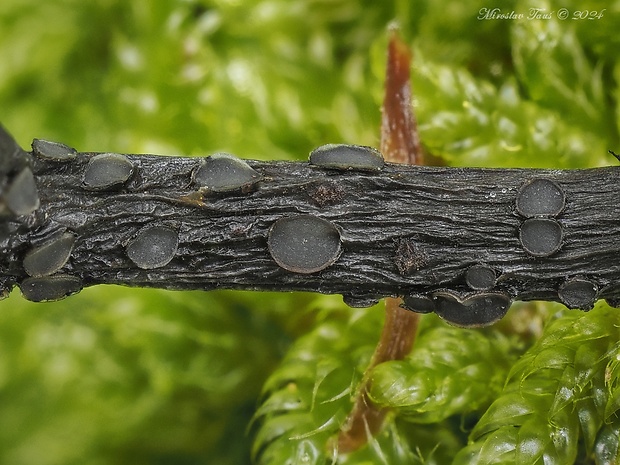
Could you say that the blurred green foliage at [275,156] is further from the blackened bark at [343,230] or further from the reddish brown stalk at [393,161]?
the blackened bark at [343,230]

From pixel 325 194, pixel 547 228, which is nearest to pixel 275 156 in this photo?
pixel 325 194

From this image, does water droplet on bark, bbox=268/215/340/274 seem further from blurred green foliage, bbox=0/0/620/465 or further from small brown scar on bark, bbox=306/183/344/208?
blurred green foliage, bbox=0/0/620/465

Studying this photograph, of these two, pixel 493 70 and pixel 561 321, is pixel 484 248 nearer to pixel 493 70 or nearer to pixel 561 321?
pixel 561 321

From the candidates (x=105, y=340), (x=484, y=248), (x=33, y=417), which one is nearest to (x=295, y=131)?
(x=105, y=340)

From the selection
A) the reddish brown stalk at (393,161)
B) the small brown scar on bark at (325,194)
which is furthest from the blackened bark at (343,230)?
the reddish brown stalk at (393,161)

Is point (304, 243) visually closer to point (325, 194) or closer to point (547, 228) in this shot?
point (325, 194)

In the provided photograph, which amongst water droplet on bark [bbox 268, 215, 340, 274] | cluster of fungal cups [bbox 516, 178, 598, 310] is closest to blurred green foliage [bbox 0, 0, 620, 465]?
cluster of fungal cups [bbox 516, 178, 598, 310]
